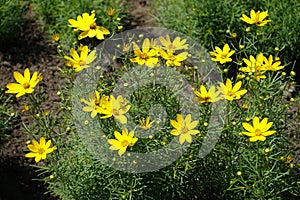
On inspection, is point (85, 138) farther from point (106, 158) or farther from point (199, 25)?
point (199, 25)

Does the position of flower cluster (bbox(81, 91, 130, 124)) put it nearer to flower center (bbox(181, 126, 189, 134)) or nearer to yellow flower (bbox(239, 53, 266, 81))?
flower center (bbox(181, 126, 189, 134))

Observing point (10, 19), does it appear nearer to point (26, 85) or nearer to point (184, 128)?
point (26, 85)

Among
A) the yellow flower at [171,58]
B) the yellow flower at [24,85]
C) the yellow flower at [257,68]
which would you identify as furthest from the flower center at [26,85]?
the yellow flower at [257,68]

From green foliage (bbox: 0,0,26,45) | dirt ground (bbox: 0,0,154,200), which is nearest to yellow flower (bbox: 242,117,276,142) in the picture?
dirt ground (bbox: 0,0,154,200)

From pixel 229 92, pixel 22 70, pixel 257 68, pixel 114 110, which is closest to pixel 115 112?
pixel 114 110

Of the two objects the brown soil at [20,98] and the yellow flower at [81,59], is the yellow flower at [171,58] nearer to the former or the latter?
the yellow flower at [81,59]

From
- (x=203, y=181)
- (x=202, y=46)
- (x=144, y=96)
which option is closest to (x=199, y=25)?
(x=202, y=46)
